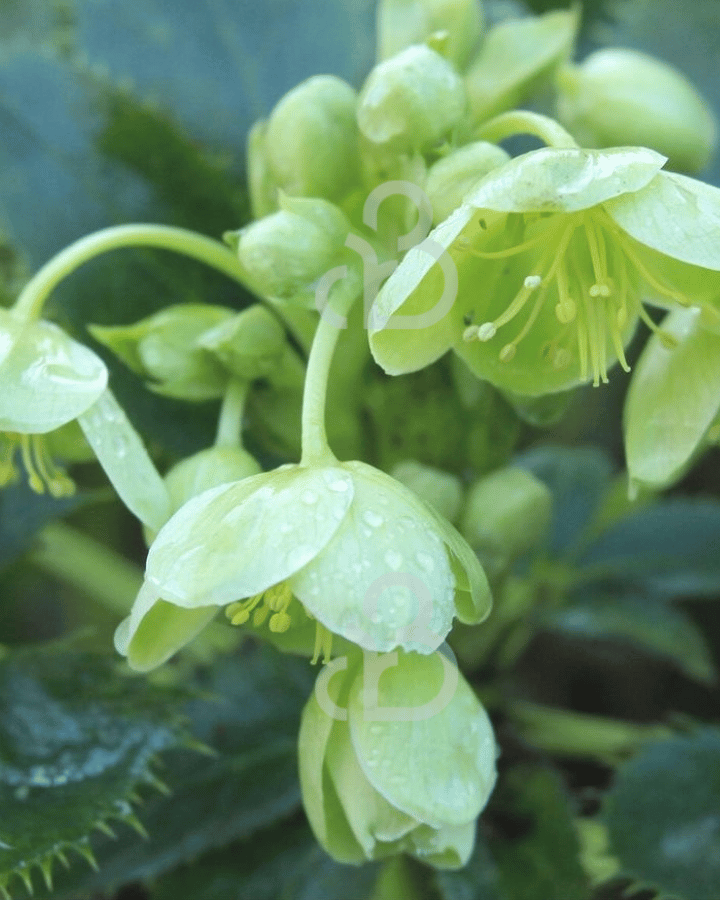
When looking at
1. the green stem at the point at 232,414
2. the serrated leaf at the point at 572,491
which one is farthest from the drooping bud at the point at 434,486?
the serrated leaf at the point at 572,491

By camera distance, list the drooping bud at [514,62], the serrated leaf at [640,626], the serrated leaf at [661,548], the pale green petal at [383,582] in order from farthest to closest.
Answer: the serrated leaf at [661,548], the serrated leaf at [640,626], the drooping bud at [514,62], the pale green petal at [383,582]

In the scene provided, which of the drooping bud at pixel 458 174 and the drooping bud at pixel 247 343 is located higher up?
the drooping bud at pixel 458 174

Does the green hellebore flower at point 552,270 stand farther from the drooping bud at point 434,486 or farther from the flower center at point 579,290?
the drooping bud at point 434,486

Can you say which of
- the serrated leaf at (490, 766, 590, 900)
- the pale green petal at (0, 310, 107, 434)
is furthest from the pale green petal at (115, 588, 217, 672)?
the serrated leaf at (490, 766, 590, 900)

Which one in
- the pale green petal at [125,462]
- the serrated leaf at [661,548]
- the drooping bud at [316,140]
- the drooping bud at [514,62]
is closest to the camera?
the pale green petal at [125,462]

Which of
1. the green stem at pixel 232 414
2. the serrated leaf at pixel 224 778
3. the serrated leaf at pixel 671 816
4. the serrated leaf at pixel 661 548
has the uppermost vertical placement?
the green stem at pixel 232 414

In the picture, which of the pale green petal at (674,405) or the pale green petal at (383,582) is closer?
the pale green petal at (383,582)
